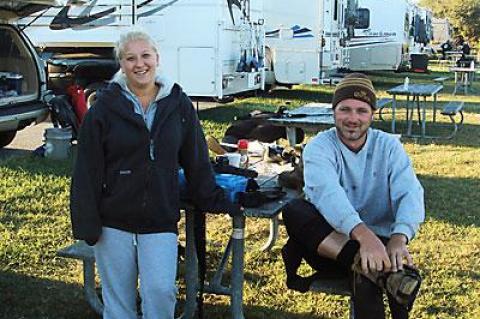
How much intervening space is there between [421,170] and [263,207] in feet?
15.6

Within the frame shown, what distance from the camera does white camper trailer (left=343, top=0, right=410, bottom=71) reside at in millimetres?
20578

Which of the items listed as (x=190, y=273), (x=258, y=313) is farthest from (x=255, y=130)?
(x=190, y=273)

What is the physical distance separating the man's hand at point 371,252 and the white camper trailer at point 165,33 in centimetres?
757

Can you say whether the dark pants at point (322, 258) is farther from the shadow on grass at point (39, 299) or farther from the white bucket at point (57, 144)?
the white bucket at point (57, 144)

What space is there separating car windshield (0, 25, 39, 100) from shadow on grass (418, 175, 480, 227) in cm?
444

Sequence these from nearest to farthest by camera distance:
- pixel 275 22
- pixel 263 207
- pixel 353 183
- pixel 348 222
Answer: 1. pixel 348 222
2. pixel 353 183
3. pixel 263 207
4. pixel 275 22

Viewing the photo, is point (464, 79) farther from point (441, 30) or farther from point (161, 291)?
point (441, 30)

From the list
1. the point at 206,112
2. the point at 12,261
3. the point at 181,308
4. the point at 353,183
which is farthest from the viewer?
the point at 206,112

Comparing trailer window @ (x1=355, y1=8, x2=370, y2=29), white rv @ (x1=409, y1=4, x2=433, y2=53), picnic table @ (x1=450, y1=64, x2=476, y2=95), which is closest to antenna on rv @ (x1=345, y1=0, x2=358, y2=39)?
trailer window @ (x1=355, y1=8, x2=370, y2=29)

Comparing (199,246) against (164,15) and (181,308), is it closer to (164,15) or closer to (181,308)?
(181,308)

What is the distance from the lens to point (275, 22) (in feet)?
48.2

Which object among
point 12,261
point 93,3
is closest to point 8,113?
point 12,261

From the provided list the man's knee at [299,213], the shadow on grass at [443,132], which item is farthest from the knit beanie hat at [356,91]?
the shadow on grass at [443,132]

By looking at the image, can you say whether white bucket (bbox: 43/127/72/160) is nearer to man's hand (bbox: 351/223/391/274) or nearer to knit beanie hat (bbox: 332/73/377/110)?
knit beanie hat (bbox: 332/73/377/110)
